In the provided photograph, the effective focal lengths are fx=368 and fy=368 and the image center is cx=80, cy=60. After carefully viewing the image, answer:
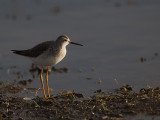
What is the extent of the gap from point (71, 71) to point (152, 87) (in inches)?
105

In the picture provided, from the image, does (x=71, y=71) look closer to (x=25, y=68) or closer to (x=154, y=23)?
(x=25, y=68)

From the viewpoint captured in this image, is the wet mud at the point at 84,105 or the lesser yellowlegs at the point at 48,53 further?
the lesser yellowlegs at the point at 48,53

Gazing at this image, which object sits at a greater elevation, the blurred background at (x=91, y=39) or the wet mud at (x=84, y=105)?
the blurred background at (x=91, y=39)

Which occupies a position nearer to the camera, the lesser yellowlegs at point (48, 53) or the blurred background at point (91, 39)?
the lesser yellowlegs at point (48, 53)

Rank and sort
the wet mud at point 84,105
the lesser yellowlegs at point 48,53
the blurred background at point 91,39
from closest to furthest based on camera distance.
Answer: the wet mud at point 84,105 → the lesser yellowlegs at point 48,53 → the blurred background at point 91,39

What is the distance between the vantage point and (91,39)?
497 inches

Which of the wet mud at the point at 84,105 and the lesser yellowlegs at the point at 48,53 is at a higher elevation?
the lesser yellowlegs at the point at 48,53

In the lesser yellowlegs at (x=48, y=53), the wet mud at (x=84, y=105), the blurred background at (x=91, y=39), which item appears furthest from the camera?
the blurred background at (x=91, y=39)

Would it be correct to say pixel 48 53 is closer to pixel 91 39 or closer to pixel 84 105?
pixel 84 105

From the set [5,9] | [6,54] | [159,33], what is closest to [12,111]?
[6,54]

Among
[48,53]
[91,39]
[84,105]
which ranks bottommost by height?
[84,105]

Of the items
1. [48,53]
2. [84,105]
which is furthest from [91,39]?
[84,105]

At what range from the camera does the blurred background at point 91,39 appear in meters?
9.86

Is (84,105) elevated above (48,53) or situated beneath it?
situated beneath
